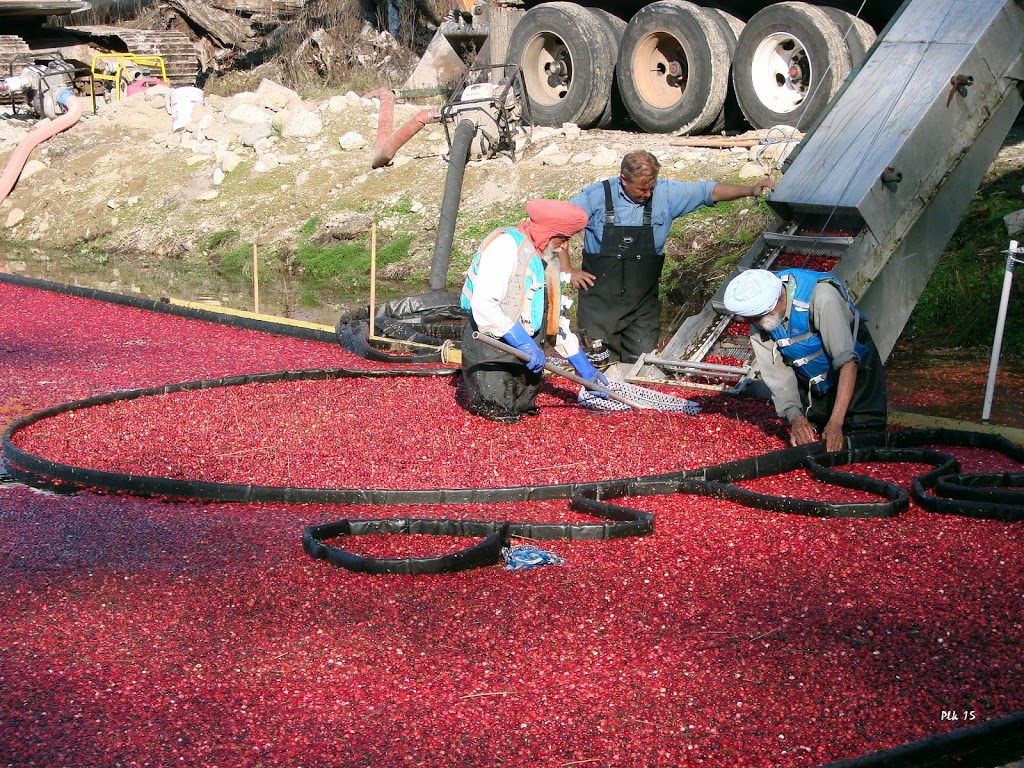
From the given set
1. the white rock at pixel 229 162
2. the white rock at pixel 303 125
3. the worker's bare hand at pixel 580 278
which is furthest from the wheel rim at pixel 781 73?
the white rock at pixel 229 162

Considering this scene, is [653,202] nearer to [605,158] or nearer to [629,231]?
[629,231]

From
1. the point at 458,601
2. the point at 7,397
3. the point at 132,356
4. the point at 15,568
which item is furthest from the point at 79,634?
the point at 132,356

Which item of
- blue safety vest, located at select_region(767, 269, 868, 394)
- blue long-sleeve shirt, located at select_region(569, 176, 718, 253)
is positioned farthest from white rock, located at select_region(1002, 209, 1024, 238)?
blue safety vest, located at select_region(767, 269, 868, 394)

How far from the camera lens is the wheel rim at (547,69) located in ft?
46.4

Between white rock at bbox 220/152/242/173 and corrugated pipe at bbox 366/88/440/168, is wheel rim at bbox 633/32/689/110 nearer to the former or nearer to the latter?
corrugated pipe at bbox 366/88/440/168

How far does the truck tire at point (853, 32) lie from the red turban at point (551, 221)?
6392mm

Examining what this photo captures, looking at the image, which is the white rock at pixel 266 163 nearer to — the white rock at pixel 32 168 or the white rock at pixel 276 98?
the white rock at pixel 276 98

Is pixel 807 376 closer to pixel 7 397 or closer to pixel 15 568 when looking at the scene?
pixel 15 568

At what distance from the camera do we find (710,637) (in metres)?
3.58

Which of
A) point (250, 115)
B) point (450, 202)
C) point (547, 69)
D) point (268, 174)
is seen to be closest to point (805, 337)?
point (450, 202)

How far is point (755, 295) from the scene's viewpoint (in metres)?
4.93

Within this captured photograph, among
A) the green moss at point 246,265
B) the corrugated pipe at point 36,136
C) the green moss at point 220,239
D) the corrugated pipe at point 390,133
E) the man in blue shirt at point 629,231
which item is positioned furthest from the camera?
the corrugated pipe at point 36,136

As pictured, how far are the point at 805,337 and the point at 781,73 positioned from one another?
7.67 metres

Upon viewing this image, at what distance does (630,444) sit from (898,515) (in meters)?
1.48
